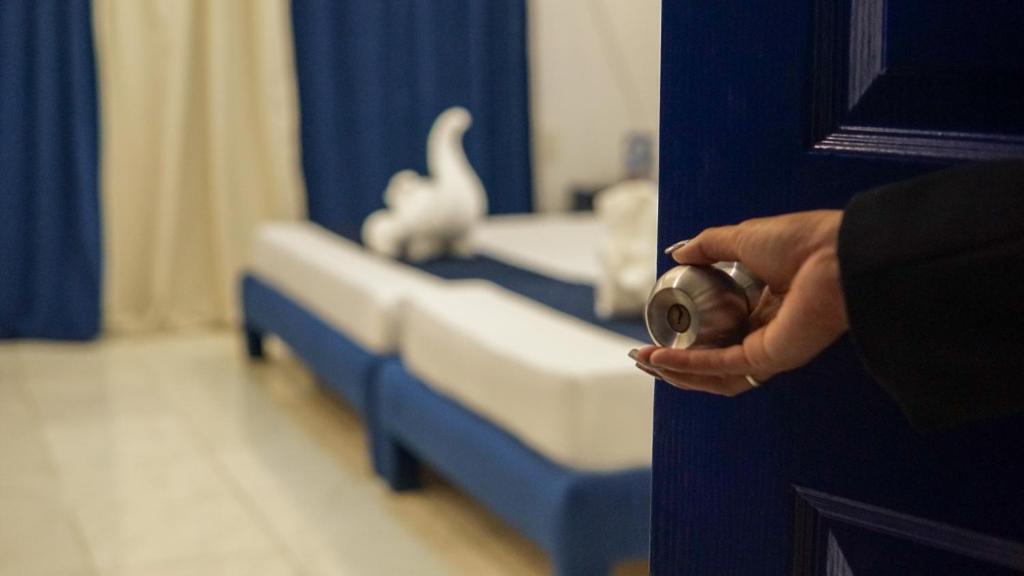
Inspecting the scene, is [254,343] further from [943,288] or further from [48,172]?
[943,288]

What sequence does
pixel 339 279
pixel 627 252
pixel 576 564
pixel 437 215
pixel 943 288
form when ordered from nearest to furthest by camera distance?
pixel 943 288
pixel 576 564
pixel 627 252
pixel 339 279
pixel 437 215

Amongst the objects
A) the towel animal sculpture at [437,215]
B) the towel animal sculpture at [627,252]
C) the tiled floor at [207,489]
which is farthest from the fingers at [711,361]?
the towel animal sculpture at [437,215]

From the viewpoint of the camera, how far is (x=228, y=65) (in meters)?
4.71

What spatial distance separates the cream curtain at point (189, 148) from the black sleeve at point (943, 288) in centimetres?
428

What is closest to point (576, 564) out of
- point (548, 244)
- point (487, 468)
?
point (487, 468)

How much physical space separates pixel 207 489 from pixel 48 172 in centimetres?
194

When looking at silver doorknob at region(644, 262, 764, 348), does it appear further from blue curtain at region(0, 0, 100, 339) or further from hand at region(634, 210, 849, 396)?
blue curtain at region(0, 0, 100, 339)

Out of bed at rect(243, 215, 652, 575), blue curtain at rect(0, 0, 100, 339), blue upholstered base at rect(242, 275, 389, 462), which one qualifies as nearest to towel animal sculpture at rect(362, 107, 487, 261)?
bed at rect(243, 215, 652, 575)

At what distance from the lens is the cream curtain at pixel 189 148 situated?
4598 millimetres

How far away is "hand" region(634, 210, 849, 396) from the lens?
63 centimetres

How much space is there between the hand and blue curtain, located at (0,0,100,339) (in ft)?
13.6

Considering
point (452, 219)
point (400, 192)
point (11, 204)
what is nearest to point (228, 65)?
point (11, 204)

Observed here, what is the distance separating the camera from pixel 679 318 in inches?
27.4

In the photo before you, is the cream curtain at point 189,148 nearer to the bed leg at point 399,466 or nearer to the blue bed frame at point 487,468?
the blue bed frame at point 487,468
